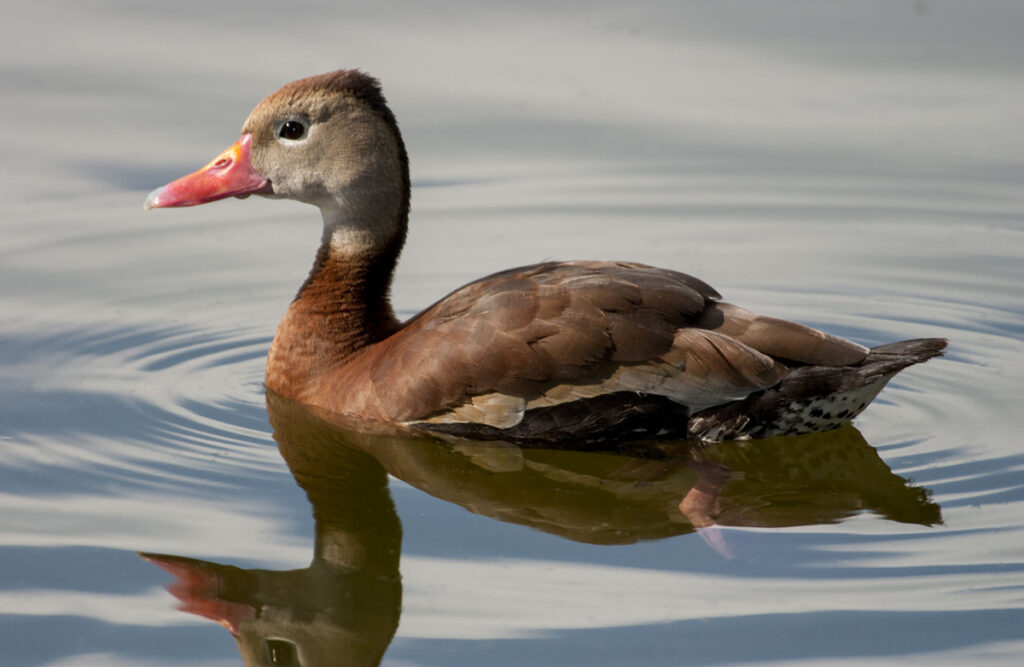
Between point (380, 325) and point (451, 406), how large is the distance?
0.83 metres

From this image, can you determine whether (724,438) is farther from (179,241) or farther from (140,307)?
(179,241)

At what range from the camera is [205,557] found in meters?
5.92

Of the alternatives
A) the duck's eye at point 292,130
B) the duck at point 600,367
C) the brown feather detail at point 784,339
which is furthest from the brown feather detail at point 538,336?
the duck's eye at point 292,130

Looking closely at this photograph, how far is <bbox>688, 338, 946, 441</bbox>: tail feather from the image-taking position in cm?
688

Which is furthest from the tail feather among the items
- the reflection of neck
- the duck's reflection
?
the reflection of neck

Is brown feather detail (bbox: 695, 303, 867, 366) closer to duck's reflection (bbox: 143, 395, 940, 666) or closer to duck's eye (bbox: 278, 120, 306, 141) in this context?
duck's reflection (bbox: 143, 395, 940, 666)

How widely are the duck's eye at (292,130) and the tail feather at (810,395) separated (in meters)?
2.39

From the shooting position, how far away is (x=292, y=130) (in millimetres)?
7754

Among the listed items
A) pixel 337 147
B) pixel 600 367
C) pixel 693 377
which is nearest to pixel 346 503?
pixel 600 367

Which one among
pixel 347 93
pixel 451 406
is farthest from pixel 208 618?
pixel 347 93

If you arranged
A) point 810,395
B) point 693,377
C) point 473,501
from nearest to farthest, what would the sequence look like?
point 473,501 → point 693,377 → point 810,395

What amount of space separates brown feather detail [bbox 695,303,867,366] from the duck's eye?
219 cm

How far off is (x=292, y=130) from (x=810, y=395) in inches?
110

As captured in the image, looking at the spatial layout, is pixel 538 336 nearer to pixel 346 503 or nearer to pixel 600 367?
pixel 600 367
